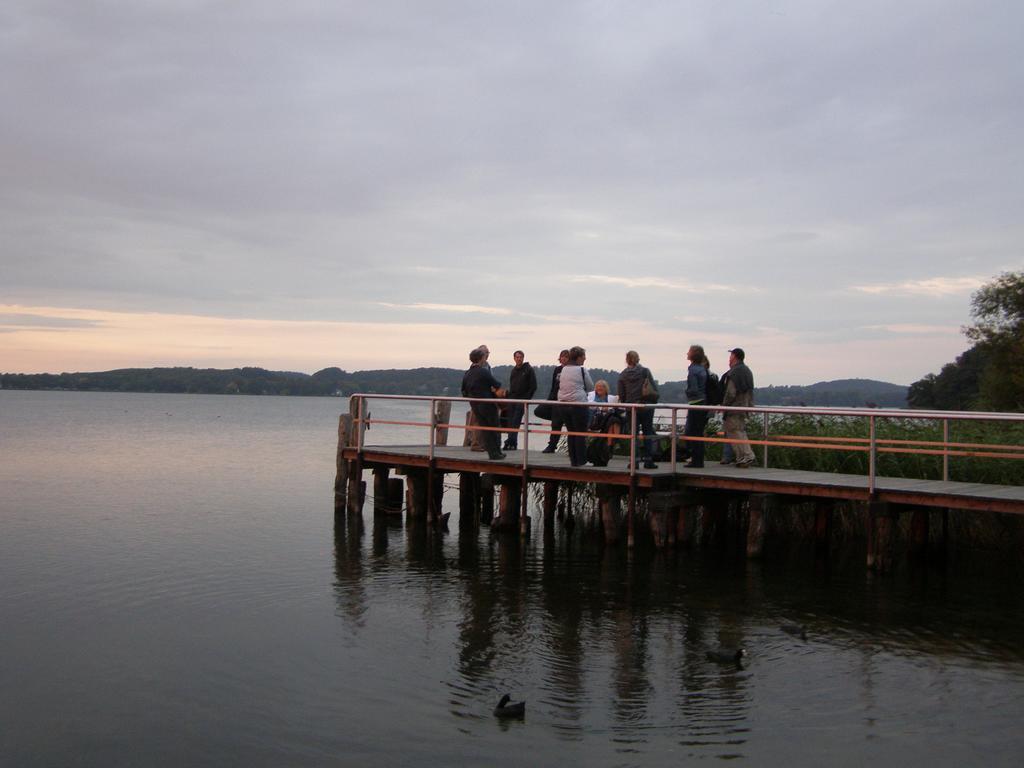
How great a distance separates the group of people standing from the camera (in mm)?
16031

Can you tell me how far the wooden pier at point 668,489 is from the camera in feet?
45.4

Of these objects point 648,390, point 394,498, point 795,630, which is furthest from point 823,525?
point 394,498

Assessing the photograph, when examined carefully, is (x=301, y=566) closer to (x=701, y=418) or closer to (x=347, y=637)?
(x=347, y=637)

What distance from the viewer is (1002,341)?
4372 cm

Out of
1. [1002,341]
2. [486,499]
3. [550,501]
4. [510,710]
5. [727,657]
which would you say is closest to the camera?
[510,710]

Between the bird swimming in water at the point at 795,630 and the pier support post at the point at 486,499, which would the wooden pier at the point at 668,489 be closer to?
the pier support post at the point at 486,499

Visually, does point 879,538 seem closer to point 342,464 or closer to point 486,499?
point 486,499

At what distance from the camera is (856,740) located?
7.95m

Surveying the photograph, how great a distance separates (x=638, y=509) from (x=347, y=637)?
28.0 feet

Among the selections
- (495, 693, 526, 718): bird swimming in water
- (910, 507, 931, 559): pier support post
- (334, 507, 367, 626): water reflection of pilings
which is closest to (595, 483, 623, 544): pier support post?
(334, 507, 367, 626): water reflection of pilings

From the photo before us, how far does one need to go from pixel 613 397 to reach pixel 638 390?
1588 millimetres

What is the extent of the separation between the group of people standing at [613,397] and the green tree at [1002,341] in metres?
22.0

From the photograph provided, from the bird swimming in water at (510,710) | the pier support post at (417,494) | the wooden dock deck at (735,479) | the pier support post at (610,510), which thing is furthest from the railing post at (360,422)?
the bird swimming in water at (510,710)

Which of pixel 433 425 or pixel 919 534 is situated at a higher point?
pixel 433 425
